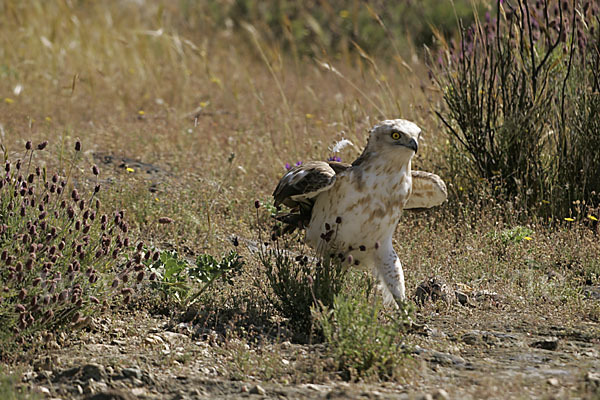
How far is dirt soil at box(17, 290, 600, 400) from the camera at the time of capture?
3.47 meters

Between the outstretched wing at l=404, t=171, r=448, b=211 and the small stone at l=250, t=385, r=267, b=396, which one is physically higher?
the outstretched wing at l=404, t=171, r=448, b=211

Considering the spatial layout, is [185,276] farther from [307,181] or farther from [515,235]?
[515,235]

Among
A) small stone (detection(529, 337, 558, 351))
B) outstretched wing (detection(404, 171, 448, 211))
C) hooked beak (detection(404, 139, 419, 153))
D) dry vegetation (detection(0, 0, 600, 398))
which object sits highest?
hooked beak (detection(404, 139, 419, 153))

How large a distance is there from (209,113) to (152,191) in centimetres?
315

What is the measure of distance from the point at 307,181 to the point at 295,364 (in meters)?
1.05

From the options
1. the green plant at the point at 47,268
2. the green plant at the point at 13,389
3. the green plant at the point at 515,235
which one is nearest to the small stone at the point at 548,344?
the green plant at the point at 515,235

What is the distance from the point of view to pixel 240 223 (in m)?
6.34

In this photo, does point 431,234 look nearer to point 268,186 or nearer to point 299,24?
point 268,186

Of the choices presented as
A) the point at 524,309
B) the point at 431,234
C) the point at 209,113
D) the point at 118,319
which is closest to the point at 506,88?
the point at 431,234

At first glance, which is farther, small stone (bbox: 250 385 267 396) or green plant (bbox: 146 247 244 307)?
green plant (bbox: 146 247 244 307)

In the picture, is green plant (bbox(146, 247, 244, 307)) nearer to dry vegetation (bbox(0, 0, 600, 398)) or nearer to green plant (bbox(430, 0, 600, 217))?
dry vegetation (bbox(0, 0, 600, 398))

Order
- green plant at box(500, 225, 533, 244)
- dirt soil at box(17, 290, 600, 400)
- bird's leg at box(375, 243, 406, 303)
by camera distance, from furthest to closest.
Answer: green plant at box(500, 225, 533, 244), bird's leg at box(375, 243, 406, 303), dirt soil at box(17, 290, 600, 400)

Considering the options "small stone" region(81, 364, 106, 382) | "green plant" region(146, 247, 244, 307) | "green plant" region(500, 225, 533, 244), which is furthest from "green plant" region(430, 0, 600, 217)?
"small stone" region(81, 364, 106, 382)

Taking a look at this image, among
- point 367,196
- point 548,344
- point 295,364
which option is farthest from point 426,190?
point 295,364
